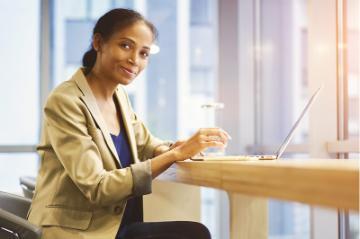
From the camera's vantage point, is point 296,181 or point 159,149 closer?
point 296,181

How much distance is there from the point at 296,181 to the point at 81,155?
703 millimetres

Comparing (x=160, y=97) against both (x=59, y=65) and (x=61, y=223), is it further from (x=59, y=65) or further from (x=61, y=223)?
(x=61, y=223)

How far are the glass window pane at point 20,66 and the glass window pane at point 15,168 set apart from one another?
0.19m

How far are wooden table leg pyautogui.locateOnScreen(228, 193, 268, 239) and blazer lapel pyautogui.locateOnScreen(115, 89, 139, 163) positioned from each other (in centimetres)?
43

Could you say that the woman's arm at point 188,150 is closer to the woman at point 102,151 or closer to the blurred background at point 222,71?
the woman at point 102,151

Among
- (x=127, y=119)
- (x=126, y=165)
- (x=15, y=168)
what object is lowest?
(x=15, y=168)

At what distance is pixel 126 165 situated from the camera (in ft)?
5.18

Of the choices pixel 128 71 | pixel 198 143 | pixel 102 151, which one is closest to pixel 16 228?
pixel 102 151

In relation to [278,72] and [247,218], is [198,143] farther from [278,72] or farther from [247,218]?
[278,72]

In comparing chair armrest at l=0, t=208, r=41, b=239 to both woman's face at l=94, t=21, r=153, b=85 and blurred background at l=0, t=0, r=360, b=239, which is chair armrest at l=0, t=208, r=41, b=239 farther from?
blurred background at l=0, t=0, r=360, b=239

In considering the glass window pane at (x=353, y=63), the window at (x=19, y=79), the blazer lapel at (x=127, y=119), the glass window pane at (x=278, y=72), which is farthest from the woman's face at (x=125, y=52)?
the window at (x=19, y=79)

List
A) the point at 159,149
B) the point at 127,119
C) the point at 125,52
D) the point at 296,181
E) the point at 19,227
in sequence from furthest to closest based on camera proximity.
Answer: the point at 159,149
the point at 127,119
the point at 125,52
the point at 19,227
the point at 296,181

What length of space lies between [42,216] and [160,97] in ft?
9.76

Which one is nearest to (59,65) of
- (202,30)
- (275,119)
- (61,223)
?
(202,30)
